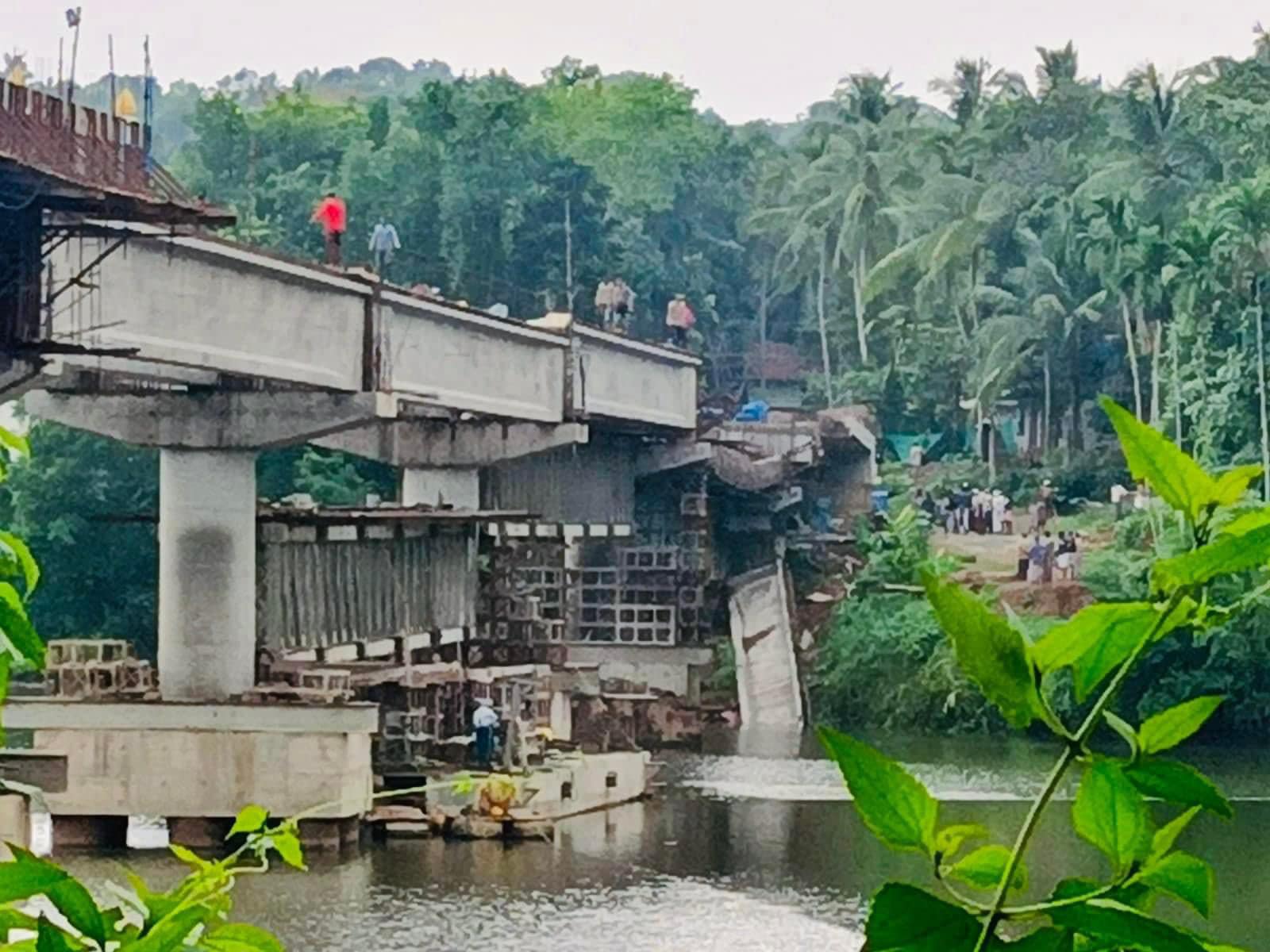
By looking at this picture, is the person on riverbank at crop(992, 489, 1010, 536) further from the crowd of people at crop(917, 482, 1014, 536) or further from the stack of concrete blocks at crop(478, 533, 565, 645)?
the stack of concrete blocks at crop(478, 533, 565, 645)

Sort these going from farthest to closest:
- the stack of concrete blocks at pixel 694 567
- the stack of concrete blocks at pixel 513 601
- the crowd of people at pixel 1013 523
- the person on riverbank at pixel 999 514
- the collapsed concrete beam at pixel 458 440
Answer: the person on riverbank at pixel 999 514 → the crowd of people at pixel 1013 523 → the stack of concrete blocks at pixel 694 567 → the stack of concrete blocks at pixel 513 601 → the collapsed concrete beam at pixel 458 440

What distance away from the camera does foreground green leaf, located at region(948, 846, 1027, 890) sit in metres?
2.33

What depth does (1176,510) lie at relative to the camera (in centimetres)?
219

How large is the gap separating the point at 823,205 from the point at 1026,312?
12.9m

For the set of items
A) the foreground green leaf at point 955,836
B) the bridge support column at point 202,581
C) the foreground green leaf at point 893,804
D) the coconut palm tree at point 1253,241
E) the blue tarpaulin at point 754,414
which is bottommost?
the foreground green leaf at point 955,836

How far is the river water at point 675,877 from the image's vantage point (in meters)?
26.3

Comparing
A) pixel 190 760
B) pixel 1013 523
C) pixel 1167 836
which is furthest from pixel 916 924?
pixel 1013 523

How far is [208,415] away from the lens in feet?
113

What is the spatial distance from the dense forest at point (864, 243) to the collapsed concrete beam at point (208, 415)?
17124 millimetres

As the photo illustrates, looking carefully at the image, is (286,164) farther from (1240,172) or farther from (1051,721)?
(1051,721)

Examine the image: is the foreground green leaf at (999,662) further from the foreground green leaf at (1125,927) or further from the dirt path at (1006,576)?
the dirt path at (1006,576)

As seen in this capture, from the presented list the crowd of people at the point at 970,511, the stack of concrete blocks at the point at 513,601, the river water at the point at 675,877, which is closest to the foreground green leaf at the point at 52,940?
the river water at the point at 675,877

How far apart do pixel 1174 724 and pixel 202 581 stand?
1281 inches

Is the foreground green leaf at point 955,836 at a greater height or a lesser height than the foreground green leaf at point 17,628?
lesser
